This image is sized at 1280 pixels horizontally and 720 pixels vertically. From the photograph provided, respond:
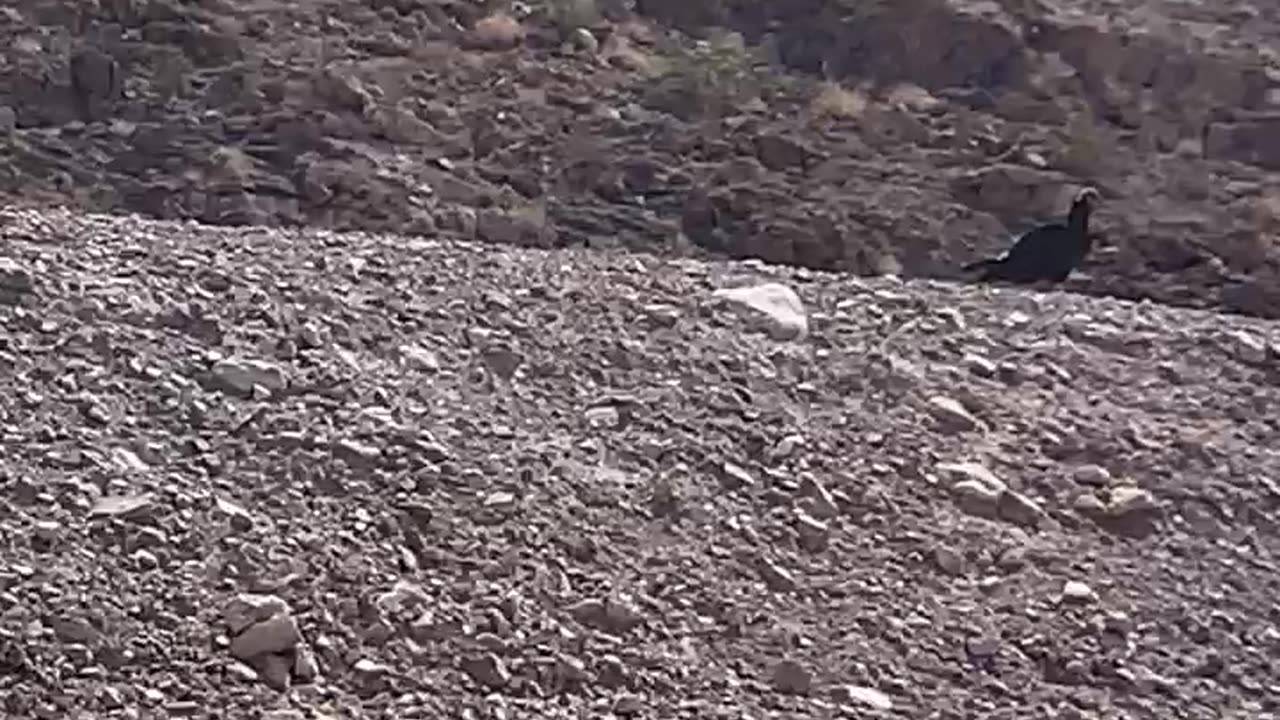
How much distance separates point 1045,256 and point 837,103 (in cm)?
191

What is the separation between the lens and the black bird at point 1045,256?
7.85 metres

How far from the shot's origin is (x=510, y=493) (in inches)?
191

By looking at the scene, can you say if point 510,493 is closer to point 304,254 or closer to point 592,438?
point 592,438

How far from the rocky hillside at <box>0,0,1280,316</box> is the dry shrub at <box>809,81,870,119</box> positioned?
0.06ft

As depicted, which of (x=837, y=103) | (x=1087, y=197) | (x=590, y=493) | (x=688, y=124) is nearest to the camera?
(x=590, y=493)

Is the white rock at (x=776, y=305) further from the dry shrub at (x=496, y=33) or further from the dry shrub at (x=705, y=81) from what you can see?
the dry shrub at (x=496, y=33)

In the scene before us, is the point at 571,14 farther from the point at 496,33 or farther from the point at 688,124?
the point at 688,124

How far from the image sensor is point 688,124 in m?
9.37

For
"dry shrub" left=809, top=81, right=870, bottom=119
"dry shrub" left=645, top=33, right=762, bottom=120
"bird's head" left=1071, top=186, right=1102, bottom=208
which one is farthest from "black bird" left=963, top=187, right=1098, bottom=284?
"dry shrub" left=645, top=33, right=762, bottom=120

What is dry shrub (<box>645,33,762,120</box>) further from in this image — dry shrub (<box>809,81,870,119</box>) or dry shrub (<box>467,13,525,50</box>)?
dry shrub (<box>467,13,525,50</box>)

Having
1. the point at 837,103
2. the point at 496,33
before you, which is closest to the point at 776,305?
the point at 837,103

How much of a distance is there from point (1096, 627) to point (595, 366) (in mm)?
1423

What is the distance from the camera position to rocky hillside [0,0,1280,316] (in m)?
8.25

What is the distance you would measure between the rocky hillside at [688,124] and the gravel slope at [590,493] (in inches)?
82.9
